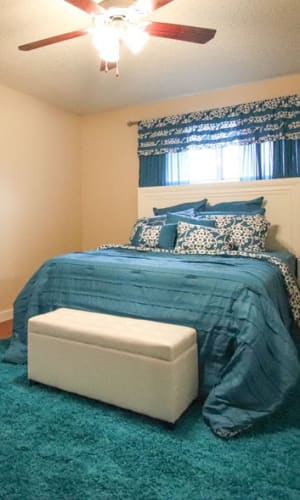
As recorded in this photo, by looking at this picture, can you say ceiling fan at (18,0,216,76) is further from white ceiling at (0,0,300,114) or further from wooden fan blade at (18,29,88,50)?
white ceiling at (0,0,300,114)

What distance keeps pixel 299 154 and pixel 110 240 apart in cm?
241

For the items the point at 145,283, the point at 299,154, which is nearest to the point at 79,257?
the point at 145,283

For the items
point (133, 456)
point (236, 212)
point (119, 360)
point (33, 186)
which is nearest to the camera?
point (133, 456)

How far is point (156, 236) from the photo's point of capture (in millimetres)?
3199

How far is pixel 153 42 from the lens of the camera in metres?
2.74

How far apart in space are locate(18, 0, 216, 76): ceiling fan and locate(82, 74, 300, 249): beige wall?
2.00 metres

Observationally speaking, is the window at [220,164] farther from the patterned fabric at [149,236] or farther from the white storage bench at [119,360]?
the white storage bench at [119,360]

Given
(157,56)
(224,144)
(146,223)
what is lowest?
(146,223)

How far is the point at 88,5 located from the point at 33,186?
8.04ft

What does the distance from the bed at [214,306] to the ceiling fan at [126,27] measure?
1.30 metres

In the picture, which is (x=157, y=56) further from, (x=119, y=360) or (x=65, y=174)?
(x=119, y=360)

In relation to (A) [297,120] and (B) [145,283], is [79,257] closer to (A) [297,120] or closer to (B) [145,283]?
(B) [145,283]

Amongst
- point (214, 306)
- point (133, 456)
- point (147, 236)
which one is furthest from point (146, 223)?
point (133, 456)

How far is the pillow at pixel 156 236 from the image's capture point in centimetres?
311
